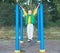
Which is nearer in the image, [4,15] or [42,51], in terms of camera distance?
[42,51]

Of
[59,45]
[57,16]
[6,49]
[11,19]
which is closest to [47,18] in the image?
[57,16]

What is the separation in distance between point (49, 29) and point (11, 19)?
244 centimetres

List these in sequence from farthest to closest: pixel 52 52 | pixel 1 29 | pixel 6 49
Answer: pixel 1 29 < pixel 6 49 < pixel 52 52

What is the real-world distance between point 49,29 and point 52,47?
21.1ft

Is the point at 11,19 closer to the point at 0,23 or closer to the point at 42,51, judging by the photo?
the point at 0,23

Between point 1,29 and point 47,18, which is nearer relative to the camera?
point 1,29

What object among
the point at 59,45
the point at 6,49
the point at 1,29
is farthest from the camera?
the point at 1,29

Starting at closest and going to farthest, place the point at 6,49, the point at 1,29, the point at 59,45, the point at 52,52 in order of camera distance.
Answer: the point at 52,52 → the point at 6,49 → the point at 59,45 → the point at 1,29

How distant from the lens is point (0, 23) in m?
18.4

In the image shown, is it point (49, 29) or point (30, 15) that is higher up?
point (30, 15)

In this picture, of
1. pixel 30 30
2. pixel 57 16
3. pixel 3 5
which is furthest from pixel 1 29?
pixel 30 30

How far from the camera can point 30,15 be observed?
1205 cm

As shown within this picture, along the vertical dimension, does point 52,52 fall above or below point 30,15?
below

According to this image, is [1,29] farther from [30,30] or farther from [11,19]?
[30,30]
